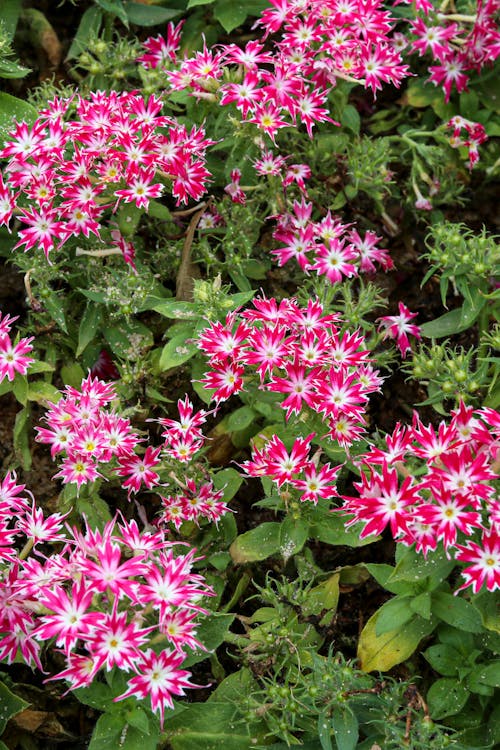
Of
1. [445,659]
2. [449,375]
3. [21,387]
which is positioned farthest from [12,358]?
[445,659]

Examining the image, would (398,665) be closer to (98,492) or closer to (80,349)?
(98,492)

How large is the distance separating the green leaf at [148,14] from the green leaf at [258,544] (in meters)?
2.04

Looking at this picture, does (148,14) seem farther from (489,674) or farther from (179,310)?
(489,674)

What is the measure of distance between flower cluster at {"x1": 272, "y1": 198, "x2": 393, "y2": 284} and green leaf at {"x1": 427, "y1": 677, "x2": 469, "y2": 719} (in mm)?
1287

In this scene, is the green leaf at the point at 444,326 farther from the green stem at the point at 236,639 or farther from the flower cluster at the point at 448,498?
the green stem at the point at 236,639

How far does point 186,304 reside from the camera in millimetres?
2705

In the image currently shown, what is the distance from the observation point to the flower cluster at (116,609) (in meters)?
1.98

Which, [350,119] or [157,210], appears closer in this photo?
[157,210]

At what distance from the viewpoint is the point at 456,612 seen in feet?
7.75

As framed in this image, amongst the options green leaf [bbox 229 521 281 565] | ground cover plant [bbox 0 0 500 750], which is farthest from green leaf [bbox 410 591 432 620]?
green leaf [bbox 229 521 281 565]

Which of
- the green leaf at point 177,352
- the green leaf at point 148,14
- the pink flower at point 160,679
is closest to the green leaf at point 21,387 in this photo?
the green leaf at point 177,352

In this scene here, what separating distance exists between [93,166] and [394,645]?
1681 millimetres

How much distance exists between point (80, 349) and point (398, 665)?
140 centimetres

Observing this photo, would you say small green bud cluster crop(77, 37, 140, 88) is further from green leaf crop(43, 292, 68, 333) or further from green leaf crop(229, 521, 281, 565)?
green leaf crop(229, 521, 281, 565)
